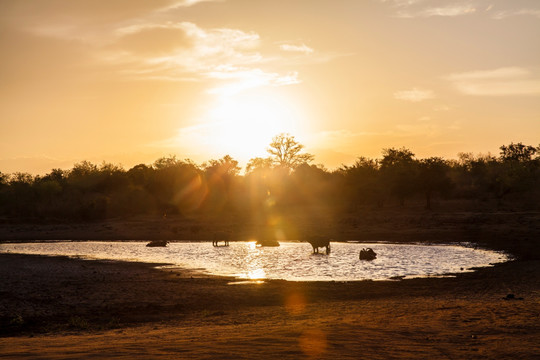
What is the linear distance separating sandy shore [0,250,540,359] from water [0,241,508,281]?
335cm

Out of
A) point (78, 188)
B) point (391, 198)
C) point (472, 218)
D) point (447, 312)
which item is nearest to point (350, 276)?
point (447, 312)

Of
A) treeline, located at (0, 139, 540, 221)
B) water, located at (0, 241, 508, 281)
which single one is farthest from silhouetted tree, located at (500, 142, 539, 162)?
water, located at (0, 241, 508, 281)

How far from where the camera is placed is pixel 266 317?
16422mm

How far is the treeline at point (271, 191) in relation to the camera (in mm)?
84062

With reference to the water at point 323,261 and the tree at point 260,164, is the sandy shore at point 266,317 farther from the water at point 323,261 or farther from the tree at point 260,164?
the tree at point 260,164

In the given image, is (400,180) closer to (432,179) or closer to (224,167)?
(432,179)

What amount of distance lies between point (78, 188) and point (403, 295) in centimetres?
11340

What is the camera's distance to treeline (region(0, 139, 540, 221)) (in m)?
84.1

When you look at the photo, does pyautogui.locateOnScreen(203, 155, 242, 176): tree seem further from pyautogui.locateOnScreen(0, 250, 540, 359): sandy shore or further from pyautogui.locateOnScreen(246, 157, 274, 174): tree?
pyautogui.locateOnScreen(0, 250, 540, 359): sandy shore

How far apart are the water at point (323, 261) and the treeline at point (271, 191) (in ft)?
105

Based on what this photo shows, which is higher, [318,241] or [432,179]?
[432,179]

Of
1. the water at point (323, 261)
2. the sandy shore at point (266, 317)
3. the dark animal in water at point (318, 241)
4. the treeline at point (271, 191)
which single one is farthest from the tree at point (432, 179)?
the sandy shore at point (266, 317)

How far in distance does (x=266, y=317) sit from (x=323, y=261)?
67.1 ft

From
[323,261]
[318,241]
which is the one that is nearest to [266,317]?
[323,261]
